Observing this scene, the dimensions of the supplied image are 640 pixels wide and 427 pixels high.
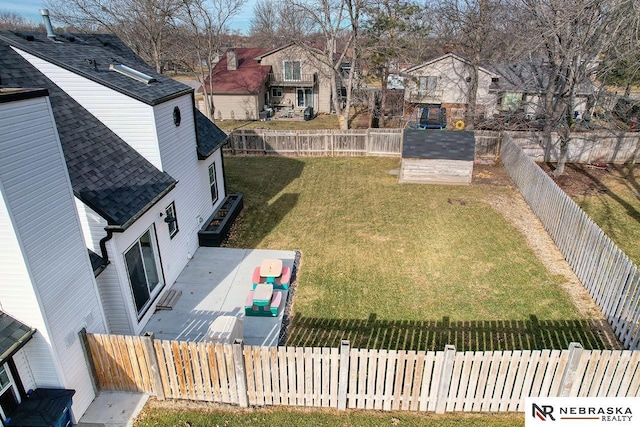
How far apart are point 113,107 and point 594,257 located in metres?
13.3

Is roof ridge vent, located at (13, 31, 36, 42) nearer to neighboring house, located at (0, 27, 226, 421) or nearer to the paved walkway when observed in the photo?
neighboring house, located at (0, 27, 226, 421)

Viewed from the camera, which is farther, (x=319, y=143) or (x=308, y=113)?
(x=308, y=113)

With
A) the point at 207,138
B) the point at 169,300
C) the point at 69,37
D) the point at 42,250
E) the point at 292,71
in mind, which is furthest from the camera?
the point at 292,71

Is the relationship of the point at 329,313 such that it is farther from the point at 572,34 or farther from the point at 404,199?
the point at 572,34

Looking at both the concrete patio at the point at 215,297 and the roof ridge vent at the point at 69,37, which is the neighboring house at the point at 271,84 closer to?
the roof ridge vent at the point at 69,37

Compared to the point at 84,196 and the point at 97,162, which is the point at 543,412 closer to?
the point at 84,196

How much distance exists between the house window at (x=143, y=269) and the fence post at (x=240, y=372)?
3.56m

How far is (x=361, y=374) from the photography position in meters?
6.89

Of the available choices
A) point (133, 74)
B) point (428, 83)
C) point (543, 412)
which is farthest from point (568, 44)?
point (428, 83)

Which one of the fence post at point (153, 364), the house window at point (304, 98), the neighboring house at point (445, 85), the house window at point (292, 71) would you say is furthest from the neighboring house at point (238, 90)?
the fence post at point (153, 364)

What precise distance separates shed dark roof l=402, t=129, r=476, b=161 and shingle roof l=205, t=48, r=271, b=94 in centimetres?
1830

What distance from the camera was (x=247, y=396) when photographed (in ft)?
23.8

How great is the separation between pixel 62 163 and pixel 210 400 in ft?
16.5

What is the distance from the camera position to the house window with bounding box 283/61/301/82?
3534cm
